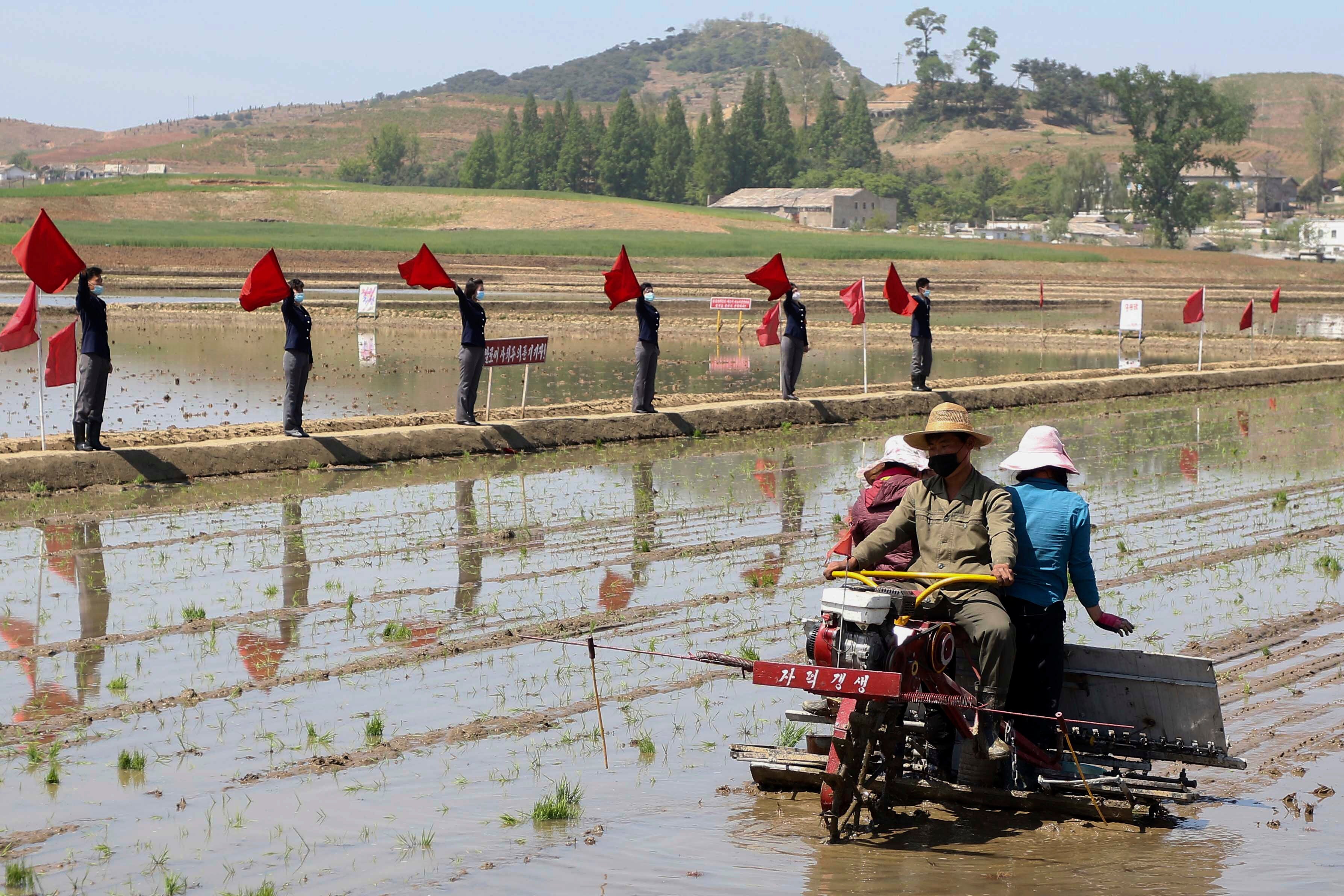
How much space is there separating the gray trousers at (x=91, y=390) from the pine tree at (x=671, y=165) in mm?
149798

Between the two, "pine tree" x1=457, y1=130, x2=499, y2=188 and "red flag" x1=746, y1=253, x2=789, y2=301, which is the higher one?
"pine tree" x1=457, y1=130, x2=499, y2=188

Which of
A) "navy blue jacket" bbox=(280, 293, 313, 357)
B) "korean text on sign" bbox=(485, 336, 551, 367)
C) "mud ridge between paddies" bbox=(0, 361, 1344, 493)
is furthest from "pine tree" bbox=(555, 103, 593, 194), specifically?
"navy blue jacket" bbox=(280, 293, 313, 357)

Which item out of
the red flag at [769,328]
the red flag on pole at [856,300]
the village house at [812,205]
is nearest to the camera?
the red flag on pole at [856,300]

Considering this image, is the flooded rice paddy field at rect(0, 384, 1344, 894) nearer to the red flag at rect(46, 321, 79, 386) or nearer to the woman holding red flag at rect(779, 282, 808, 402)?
the red flag at rect(46, 321, 79, 386)

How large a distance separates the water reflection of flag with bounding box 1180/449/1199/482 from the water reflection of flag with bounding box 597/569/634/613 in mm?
8036

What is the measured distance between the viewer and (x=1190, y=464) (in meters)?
18.1

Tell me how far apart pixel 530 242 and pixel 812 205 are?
6943 centimetres

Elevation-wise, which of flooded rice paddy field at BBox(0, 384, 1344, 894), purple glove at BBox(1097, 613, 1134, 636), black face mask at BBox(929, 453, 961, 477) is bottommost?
flooded rice paddy field at BBox(0, 384, 1344, 894)

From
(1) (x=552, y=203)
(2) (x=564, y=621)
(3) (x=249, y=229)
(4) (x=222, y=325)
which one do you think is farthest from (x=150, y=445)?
(1) (x=552, y=203)

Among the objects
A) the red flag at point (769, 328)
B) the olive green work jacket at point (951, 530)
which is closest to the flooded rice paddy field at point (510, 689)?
the olive green work jacket at point (951, 530)

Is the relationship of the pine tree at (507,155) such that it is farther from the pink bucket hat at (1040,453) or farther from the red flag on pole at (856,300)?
the pink bucket hat at (1040,453)

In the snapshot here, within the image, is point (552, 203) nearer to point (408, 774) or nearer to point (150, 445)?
point (150, 445)

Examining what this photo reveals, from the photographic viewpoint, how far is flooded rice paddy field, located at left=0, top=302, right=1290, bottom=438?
2230 cm

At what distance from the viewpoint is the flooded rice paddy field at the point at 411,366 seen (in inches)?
878
